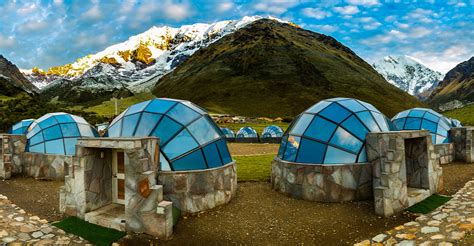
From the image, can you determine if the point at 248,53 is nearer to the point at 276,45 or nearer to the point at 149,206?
the point at 276,45

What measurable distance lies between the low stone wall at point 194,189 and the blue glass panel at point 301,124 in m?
3.65

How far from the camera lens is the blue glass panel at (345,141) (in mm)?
11672

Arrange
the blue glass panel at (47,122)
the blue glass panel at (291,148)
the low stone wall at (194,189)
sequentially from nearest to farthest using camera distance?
the low stone wall at (194,189), the blue glass panel at (291,148), the blue glass panel at (47,122)

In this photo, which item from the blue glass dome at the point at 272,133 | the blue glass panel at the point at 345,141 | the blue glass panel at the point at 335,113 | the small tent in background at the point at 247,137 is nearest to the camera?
the blue glass panel at the point at 345,141

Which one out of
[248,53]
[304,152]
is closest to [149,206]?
[304,152]

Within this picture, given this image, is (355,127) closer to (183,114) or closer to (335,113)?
(335,113)

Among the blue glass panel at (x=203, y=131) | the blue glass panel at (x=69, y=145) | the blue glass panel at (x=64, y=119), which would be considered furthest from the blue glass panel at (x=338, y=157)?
the blue glass panel at (x=64, y=119)

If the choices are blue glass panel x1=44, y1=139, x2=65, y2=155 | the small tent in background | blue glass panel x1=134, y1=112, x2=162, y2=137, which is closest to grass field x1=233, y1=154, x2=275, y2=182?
blue glass panel x1=134, y1=112, x2=162, y2=137

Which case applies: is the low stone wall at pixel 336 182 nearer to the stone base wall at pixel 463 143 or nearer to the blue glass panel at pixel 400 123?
the blue glass panel at pixel 400 123

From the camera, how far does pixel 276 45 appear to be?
133 metres

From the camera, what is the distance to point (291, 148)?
1293cm

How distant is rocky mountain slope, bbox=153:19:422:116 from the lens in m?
97.1

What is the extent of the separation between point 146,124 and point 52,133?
29.1 feet

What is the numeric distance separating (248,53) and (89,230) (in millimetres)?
123394
